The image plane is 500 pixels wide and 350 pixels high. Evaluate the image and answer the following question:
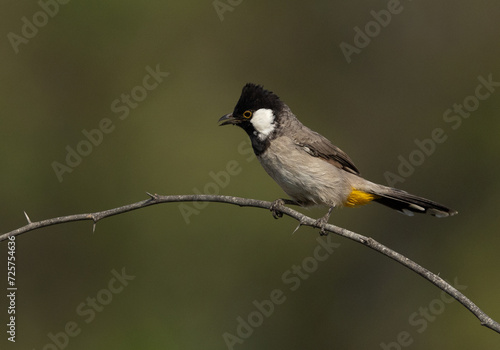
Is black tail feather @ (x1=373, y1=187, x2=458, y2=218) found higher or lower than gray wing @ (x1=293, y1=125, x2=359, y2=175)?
lower

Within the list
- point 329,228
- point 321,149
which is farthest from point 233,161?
point 329,228

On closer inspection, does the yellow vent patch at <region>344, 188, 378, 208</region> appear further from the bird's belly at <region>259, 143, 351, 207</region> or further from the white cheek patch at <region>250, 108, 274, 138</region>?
the white cheek patch at <region>250, 108, 274, 138</region>

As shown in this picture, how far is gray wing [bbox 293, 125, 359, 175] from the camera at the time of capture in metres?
5.59

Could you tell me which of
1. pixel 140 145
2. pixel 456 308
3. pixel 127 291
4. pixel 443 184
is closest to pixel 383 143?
pixel 443 184

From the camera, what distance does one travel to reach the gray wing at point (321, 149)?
559 centimetres

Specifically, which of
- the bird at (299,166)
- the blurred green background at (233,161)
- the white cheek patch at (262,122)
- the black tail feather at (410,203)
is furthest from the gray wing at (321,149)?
the blurred green background at (233,161)

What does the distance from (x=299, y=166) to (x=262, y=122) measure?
50cm

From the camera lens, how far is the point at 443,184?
9.52 metres

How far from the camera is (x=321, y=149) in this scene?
568 cm

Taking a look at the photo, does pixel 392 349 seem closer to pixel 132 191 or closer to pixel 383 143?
pixel 383 143

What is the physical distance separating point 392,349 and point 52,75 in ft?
19.6

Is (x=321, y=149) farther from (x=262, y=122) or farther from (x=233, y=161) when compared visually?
(x=233, y=161)

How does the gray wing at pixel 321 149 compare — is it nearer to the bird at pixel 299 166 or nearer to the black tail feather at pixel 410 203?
the bird at pixel 299 166

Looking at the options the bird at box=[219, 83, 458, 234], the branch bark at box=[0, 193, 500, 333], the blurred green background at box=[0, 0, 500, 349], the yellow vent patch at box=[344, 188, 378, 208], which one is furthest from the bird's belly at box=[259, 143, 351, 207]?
the blurred green background at box=[0, 0, 500, 349]
